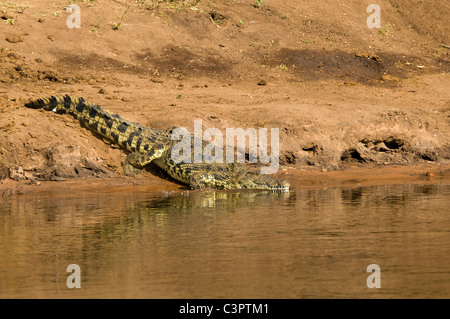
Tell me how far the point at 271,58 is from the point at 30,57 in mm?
5017

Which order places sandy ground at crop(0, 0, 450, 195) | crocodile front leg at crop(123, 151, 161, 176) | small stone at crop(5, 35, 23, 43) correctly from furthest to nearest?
small stone at crop(5, 35, 23, 43), sandy ground at crop(0, 0, 450, 195), crocodile front leg at crop(123, 151, 161, 176)

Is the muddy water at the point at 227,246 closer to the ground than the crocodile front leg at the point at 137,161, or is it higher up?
closer to the ground

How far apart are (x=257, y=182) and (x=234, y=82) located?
435 cm

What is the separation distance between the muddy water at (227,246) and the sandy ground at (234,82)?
1.50 metres

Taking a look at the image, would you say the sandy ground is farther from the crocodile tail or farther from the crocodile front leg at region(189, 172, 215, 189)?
the crocodile front leg at region(189, 172, 215, 189)

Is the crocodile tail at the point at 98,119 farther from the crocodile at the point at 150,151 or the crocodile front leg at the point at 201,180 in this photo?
the crocodile front leg at the point at 201,180

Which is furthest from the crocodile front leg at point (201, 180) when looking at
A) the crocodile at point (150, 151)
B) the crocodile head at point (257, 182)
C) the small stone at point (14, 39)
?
the small stone at point (14, 39)

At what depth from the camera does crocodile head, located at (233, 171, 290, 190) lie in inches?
403

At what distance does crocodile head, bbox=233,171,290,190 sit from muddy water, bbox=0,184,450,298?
693mm

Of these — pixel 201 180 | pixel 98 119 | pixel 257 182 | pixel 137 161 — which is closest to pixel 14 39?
pixel 98 119

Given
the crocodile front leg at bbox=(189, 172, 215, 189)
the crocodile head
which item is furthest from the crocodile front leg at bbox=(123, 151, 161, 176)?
the crocodile head

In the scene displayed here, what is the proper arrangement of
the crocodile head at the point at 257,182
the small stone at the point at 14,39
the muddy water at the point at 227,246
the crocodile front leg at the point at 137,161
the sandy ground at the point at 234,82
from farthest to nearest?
the small stone at the point at 14,39
the sandy ground at the point at 234,82
the crocodile front leg at the point at 137,161
the crocodile head at the point at 257,182
the muddy water at the point at 227,246

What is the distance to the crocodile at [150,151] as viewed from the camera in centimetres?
1045

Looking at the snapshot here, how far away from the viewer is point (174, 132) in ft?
36.6
